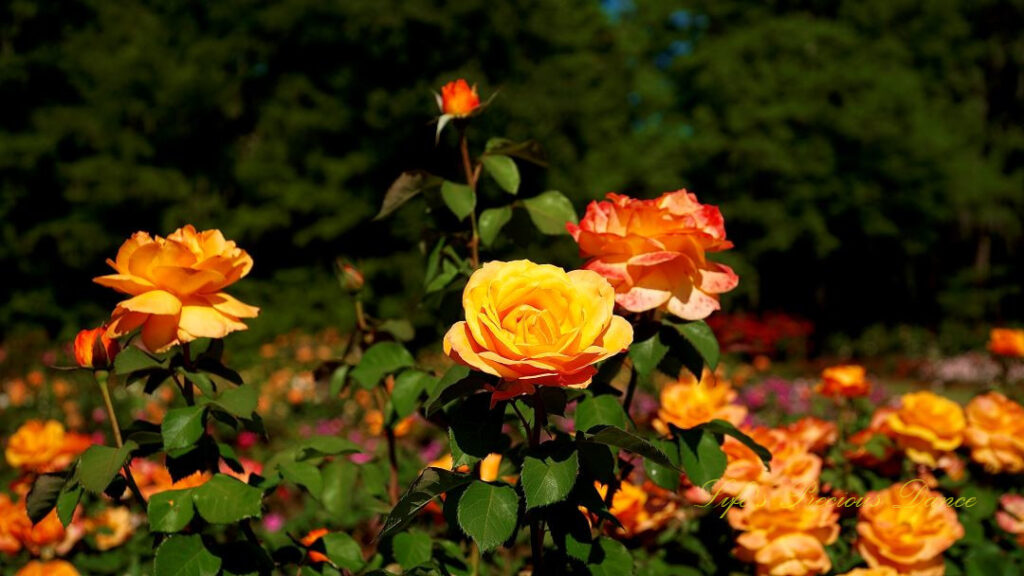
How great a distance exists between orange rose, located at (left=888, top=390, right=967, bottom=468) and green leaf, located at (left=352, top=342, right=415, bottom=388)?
38.8 inches

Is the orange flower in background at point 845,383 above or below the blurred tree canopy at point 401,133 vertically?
above

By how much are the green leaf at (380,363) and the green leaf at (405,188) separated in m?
0.24

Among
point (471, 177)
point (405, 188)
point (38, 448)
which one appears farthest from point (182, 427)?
point (38, 448)

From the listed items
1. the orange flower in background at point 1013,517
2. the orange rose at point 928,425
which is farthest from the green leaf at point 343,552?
the orange flower in background at point 1013,517

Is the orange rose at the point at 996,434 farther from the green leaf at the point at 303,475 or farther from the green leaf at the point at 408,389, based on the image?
the green leaf at the point at 303,475

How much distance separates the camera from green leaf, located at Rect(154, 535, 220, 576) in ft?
2.99

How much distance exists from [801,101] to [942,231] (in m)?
4.44

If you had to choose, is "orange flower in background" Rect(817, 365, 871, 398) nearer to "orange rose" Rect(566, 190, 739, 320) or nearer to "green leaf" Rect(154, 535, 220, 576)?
"orange rose" Rect(566, 190, 739, 320)

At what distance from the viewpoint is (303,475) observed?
109cm

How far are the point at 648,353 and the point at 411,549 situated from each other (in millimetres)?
447

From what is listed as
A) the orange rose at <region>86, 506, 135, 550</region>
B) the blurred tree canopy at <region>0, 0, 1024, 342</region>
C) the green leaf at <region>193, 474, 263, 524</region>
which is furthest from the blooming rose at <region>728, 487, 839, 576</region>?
the blurred tree canopy at <region>0, 0, 1024, 342</region>

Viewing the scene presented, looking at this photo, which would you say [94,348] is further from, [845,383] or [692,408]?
[845,383]

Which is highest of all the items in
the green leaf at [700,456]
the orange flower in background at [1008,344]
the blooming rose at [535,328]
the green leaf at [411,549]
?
the blooming rose at [535,328]

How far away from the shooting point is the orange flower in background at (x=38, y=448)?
1.48 meters
